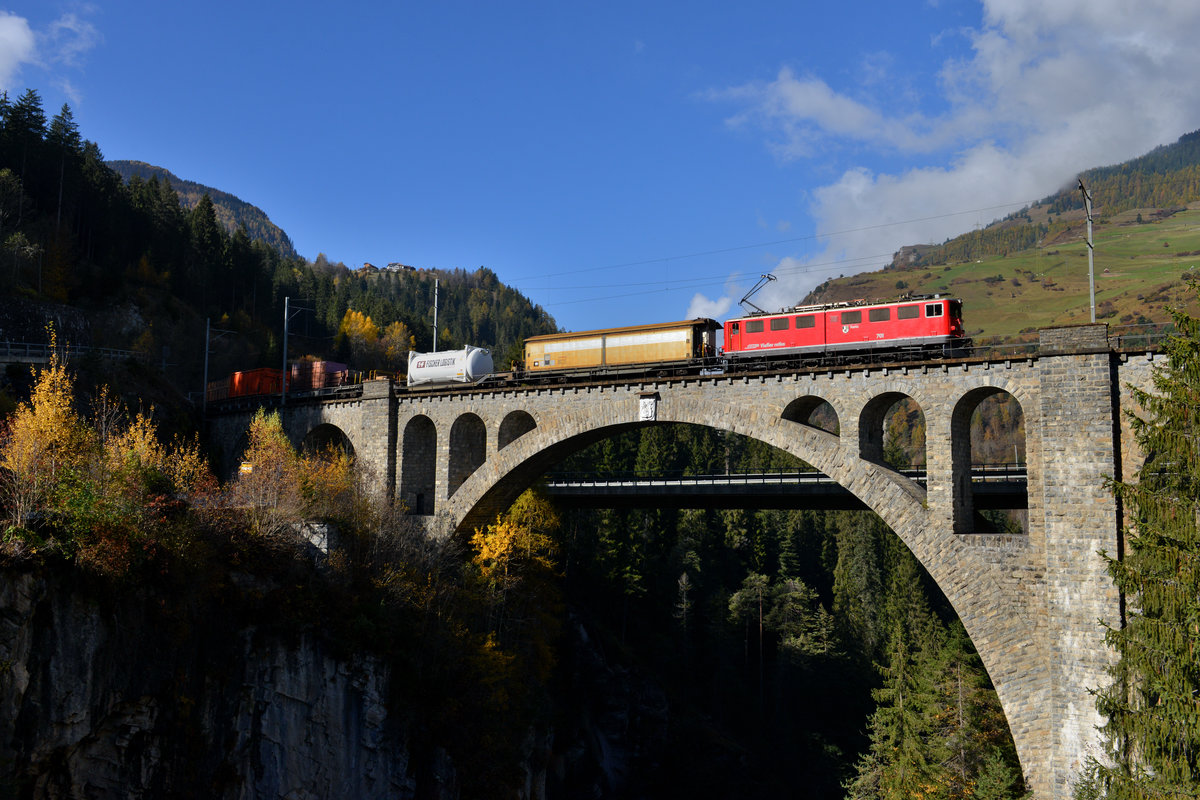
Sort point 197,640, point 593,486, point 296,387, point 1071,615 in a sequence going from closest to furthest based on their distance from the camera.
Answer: point 1071,615 → point 197,640 → point 593,486 → point 296,387

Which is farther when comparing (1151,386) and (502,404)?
(502,404)

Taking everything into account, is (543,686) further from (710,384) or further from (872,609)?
(872,609)

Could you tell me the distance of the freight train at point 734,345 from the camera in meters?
30.9

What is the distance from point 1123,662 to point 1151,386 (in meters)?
9.26

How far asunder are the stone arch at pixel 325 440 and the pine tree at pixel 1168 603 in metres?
38.9

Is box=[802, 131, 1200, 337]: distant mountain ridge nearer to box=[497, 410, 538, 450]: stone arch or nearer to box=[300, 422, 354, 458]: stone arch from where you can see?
box=[497, 410, 538, 450]: stone arch

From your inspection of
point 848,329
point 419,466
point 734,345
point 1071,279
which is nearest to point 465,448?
point 419,466

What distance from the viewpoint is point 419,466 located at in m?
44.0

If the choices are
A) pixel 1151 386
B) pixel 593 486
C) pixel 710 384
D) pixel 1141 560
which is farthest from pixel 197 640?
pixel 1151 386

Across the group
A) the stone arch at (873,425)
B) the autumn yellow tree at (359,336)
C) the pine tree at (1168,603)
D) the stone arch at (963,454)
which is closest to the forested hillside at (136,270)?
the autumn yellow tree at (359,336)

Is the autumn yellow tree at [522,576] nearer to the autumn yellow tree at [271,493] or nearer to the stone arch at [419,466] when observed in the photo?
the stone arch at [419,466]

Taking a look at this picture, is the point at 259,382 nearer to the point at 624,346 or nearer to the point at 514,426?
the point at 514,426

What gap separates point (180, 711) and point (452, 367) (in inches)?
830

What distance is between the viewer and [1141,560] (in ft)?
63.2
